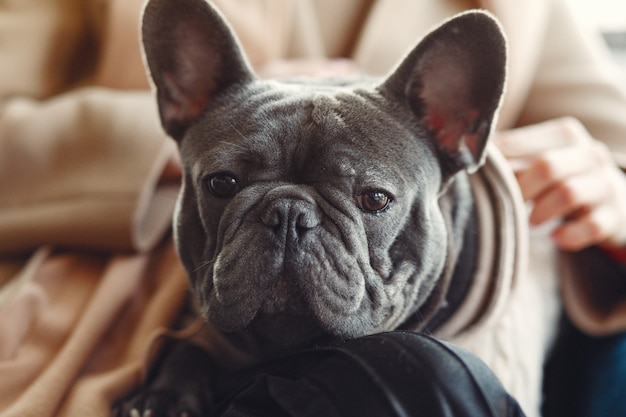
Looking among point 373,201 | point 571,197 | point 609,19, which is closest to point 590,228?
point 571,197

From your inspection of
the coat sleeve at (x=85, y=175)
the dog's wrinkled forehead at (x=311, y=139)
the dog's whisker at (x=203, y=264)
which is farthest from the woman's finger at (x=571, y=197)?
the coat sleeve at (x=85, y=175)

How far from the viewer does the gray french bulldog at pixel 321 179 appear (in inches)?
37.5

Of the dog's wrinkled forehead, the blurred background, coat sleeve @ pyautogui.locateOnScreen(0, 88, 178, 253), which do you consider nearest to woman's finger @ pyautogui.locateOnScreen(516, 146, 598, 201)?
the dog's wrinkled forehead

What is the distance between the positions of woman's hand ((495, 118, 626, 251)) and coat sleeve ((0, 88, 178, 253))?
768mm

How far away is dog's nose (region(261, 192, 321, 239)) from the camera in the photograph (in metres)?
0.94

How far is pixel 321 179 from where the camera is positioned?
1.01m

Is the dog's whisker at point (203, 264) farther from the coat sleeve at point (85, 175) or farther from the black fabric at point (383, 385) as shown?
the coat sleeve at point (85, 175)

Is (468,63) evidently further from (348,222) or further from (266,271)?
(266,271)

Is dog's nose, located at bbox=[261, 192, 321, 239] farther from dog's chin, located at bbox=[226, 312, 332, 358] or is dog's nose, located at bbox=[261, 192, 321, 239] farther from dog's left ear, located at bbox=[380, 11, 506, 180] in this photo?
dog's left ear, located at bbox=[380, 11, 506, 180]

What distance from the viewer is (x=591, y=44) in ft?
5.82

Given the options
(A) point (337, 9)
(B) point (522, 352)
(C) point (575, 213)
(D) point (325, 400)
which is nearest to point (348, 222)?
(D) point (325, 400)

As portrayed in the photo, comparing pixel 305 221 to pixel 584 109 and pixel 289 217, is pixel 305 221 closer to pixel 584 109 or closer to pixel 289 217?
pixel 289 217

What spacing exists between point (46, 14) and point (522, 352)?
1.40m

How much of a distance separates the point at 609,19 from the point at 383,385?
188 centimetres
